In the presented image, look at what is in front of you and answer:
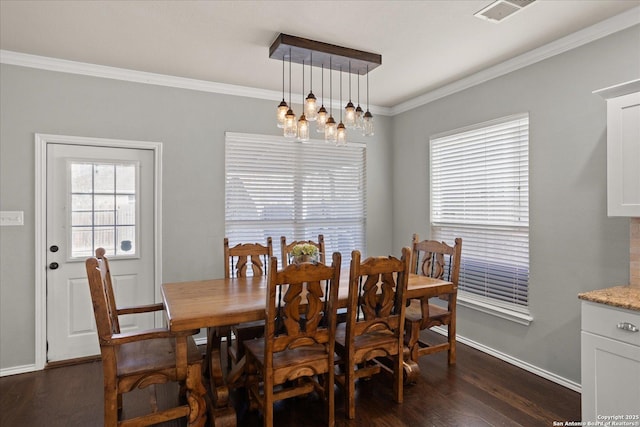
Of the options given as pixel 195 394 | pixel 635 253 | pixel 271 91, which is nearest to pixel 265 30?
pixel 271 91

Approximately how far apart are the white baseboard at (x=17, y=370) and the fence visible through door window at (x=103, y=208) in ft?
3.15

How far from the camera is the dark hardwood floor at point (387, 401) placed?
2398 mm

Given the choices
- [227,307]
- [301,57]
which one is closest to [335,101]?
[301,57]

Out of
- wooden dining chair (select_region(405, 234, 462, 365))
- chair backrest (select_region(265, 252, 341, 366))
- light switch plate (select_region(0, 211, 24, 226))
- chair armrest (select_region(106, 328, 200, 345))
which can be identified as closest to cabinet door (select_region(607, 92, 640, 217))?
wooden dining chair (select_region(405, 234, 462, 365))

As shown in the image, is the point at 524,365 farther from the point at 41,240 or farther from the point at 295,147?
the point at 41,240

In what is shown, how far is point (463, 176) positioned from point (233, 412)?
296cm

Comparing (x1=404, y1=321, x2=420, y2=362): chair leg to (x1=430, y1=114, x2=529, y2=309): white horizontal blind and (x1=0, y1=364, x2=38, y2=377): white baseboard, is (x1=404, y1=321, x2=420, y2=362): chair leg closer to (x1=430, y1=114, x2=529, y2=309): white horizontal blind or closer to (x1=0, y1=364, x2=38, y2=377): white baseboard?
(x1=430, y1=114, x2=529, y2=309): white horizontal blind

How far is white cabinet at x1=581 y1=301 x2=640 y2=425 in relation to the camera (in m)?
1.92

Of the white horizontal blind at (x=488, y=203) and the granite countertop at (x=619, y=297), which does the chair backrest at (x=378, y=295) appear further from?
the white horizontal blind at (x=488, y=203)

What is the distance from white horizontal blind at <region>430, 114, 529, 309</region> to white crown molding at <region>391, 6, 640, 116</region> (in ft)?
1.44

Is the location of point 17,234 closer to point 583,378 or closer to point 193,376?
point 193,376

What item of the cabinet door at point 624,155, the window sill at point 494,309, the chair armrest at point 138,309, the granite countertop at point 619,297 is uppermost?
the cabinet door at point 624,155

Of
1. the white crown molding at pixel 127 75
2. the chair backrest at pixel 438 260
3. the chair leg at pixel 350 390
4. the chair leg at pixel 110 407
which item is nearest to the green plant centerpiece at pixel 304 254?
the chair leg at pixel 350 390

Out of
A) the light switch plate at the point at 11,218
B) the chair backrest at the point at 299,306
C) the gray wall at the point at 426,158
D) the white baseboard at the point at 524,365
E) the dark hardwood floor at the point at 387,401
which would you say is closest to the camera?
the chair backrest at the point at 299,306
